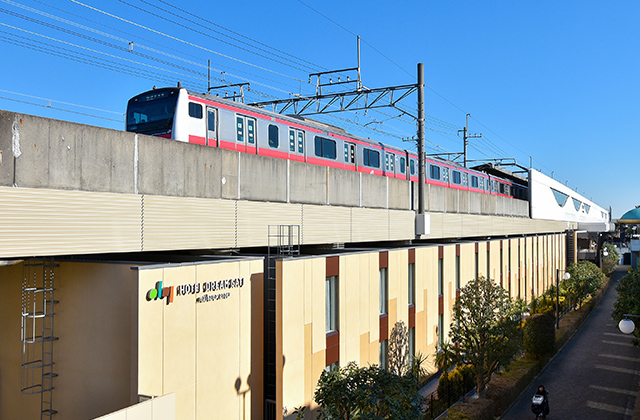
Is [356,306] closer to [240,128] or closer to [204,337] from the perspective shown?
[204,337]

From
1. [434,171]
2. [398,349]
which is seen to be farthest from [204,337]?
[434,171]

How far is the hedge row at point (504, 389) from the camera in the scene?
1964cm

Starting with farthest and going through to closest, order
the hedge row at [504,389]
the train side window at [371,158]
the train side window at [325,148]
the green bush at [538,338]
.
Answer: the green bush at [538,338]
the train side window at [371,158]
the train side window at [325,148]
the hedge row at [504,389]

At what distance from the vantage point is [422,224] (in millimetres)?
22875

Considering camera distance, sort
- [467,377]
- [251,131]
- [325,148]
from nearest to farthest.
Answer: [251,131], [467,377], [325,148]

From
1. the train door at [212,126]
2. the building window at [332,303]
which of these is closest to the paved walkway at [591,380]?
the building window at [332,303]

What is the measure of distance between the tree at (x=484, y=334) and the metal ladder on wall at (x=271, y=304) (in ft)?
34.0

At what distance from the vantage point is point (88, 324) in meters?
11.0

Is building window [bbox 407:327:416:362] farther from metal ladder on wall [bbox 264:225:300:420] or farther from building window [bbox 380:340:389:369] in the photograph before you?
metal ladder on wall [bbox 264:225:300:420]

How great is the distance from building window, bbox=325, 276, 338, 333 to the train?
20.4ft

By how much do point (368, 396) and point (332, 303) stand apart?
179 inches

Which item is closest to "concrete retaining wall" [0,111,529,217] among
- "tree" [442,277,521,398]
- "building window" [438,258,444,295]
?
"building window" [438,258,444,295]

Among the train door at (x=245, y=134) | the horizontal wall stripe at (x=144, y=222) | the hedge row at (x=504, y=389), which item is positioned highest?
the train door at (x=245, y=134)

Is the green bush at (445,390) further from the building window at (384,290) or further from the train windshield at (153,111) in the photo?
the train windshield at (153,111)
